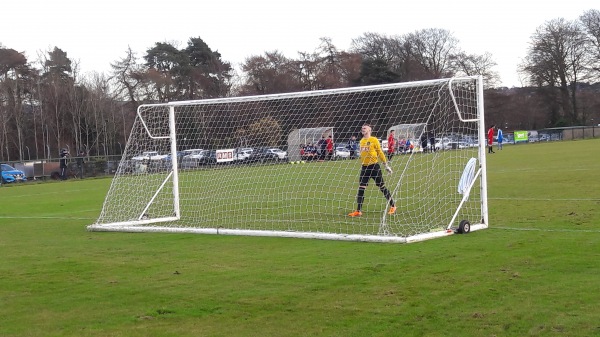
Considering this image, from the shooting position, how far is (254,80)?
55000 mm

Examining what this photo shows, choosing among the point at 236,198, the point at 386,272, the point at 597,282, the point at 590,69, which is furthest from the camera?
the point at 590,69

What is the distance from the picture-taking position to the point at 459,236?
34.9ft

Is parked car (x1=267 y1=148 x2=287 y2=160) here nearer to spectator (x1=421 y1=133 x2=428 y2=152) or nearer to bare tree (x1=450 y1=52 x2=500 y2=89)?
spectator (x1=421 y1=133 x2=428 y2=152)

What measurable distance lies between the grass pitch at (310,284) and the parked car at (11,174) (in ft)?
98.0

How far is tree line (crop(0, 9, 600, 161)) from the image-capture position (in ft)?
188

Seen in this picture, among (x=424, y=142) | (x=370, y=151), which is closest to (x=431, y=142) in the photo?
(x=424, y=142)

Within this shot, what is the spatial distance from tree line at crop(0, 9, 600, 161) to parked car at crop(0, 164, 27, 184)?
1585 cm

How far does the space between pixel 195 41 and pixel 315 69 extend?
1383 cm

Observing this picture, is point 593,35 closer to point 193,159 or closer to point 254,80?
point 254,80

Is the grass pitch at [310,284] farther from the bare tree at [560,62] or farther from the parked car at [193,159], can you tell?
the bare tree at [560,62]

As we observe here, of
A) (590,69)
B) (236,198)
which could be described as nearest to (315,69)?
(590,69)

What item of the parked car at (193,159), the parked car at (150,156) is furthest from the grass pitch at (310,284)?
the parked car at (193,159)

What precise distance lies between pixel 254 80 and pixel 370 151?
42090 mm

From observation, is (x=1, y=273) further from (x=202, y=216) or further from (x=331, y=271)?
(x=202, y=216)
